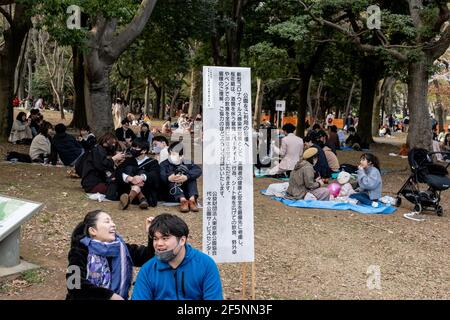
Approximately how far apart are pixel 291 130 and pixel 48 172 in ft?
17.4

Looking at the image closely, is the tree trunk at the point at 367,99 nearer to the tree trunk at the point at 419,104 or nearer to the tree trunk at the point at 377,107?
the tree trunk at the point at 419,104

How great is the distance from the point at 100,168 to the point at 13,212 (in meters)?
3.61

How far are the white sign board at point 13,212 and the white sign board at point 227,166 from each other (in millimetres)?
1691

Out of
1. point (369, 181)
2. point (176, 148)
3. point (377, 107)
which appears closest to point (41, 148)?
point (176, 148)

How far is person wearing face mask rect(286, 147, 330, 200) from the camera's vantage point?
31.3 ft

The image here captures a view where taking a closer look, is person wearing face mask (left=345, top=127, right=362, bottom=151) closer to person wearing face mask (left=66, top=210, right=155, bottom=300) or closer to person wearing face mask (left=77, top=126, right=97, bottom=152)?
person wearing face mask (left=77, top=126, right=97, bottom=152)

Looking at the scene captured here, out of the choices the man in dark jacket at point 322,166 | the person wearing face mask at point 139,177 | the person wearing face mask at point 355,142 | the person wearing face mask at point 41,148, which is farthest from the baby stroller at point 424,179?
the person wearing face mask at point 355,142

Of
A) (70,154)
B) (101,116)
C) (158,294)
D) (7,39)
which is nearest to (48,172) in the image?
(70,154)

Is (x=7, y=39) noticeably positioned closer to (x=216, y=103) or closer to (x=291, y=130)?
(x=291, y=130)

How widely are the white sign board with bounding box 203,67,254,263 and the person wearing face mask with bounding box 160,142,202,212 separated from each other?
9.91 feet

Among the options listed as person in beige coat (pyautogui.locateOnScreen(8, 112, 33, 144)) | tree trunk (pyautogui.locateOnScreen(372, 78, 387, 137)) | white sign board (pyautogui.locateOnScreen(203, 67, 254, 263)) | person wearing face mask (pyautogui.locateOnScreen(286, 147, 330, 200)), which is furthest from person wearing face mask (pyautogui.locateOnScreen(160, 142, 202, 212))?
tree trunk (pyautogui.locateOnScreen(372, 78, 387, 137))

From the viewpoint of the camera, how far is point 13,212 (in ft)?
16.9

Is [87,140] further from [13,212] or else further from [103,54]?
[13,212]

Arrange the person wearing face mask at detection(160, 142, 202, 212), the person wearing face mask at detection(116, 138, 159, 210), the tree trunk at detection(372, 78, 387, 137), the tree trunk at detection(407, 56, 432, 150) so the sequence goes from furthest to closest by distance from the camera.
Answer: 1. the tree trunk at detection(372, 78, 387, 137)
2. the tree trunk at detection(407, 56, 432, 150)
3. the person wearing face mask at detection(160, 142, 202, 212)
4. the person wearing face mask at detection(116, 138, 159, 210)
